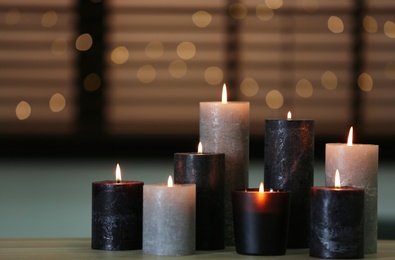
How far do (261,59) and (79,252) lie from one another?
5.48 feet

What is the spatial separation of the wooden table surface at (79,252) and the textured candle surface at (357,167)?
0.10 m

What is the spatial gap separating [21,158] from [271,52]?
2.80ft

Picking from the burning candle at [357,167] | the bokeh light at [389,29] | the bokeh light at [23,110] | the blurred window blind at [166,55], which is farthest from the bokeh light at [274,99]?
the burning candle at [357,167]

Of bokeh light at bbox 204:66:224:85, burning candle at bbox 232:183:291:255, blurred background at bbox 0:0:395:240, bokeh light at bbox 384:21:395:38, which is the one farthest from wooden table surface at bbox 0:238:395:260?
bokeh light at bbox 384:21:395:38

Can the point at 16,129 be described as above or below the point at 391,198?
above

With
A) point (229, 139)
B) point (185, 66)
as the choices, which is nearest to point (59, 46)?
point (185, 66)

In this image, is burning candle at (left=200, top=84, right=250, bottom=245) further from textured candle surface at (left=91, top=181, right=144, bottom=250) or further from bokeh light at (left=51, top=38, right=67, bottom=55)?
bokeh light at (left=51, top=38, right=67, bottom=55)

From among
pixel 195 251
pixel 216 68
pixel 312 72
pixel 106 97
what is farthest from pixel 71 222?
pixel 195 251

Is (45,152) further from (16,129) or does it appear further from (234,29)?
(234,29)

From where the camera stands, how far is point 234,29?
10.7 feet

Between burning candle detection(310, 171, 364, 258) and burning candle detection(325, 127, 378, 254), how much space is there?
72 millimetres

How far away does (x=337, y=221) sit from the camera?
1.58 meters

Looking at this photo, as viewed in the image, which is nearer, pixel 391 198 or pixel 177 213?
pixel 177 213

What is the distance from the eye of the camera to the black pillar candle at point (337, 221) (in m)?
1.58
